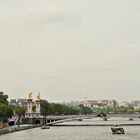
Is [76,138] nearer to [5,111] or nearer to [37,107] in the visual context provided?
[5,111]

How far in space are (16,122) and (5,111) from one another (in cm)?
1507

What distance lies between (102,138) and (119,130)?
1215cm

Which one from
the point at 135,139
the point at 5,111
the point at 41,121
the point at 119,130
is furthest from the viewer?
the point at 41,121

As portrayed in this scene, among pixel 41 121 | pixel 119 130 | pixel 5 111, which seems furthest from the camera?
pixel 41 121

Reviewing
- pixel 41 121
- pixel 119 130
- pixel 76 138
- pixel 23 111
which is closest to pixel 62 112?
pixel 23 111

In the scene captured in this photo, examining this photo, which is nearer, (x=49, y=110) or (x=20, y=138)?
(x=20, y=138)

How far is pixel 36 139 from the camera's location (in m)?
71.1

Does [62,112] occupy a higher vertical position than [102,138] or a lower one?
higher

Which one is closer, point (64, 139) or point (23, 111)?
point (64, 139)

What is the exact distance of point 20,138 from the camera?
240ft

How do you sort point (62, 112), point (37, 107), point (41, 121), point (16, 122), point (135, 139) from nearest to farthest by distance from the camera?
1. point (135, 139)
2. point (16, 122)
3. point (41, 121)
4. point (37, 107)
5. point (62, 112)

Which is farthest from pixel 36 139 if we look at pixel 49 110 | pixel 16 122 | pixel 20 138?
pixel 49 110

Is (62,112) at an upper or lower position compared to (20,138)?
upper

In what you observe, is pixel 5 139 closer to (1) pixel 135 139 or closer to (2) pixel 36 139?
(2) pixel 36 139
